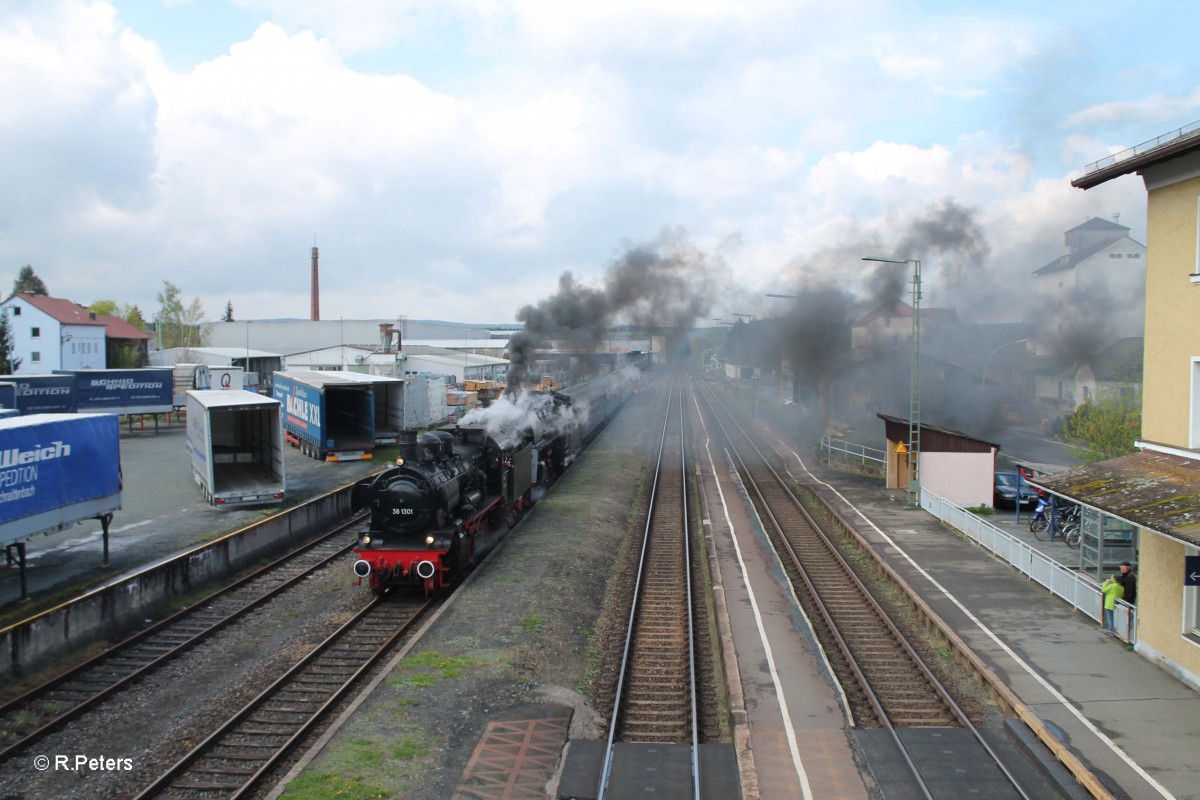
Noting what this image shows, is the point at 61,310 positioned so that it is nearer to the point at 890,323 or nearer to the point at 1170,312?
the point at 890,323

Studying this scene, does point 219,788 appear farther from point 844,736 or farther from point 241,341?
point 241,341

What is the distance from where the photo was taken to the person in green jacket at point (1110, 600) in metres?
13.8

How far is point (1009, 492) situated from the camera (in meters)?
25.2

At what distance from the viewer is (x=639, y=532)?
23.5m

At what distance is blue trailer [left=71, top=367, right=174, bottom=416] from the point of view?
35.6m

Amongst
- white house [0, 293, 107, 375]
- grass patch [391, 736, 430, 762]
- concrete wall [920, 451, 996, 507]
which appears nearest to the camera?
grass patch [391, 736, 430, 762]

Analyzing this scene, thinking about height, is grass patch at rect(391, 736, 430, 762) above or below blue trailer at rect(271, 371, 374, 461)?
below

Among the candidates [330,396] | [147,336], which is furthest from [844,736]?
[147,336]

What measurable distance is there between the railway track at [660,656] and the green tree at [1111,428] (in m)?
11.9

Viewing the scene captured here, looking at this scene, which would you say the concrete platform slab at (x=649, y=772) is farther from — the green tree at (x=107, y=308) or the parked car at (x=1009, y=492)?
the green tree at (x=107, y=308)

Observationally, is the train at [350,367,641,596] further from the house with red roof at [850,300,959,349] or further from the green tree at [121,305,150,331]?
the green tree at [121,305,150,331]

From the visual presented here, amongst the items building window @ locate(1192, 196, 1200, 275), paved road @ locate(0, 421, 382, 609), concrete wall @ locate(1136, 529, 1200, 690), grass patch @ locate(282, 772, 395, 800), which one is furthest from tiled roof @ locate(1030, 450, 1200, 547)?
paved road @ locate(0, 421, 382, 609)

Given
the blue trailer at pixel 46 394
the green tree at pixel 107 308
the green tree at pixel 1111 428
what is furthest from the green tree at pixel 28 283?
the green tree at pixel 1111 428

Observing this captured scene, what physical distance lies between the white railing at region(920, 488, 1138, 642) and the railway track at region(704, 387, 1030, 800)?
3.51m
